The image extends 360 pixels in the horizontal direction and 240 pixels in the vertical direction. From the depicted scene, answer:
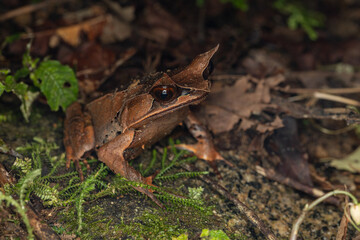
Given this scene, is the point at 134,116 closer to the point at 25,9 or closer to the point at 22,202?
the point at 22,202

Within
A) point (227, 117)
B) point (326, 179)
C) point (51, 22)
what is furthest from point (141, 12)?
point (326, 179)

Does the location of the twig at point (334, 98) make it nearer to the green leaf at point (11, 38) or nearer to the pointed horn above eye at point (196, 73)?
the pointed horn above eye at point (196, 73)

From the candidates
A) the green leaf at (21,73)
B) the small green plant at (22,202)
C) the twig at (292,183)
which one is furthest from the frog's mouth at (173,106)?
the green leaf at (21,73)

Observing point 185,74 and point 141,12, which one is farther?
point 141,12

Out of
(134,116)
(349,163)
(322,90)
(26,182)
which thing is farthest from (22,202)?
(322,90)

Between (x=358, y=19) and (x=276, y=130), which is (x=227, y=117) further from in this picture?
(x=358, y=19)
